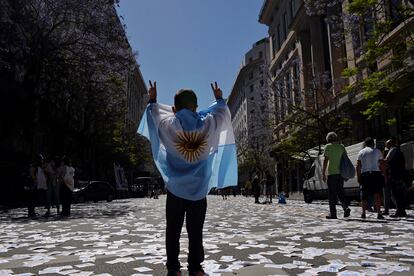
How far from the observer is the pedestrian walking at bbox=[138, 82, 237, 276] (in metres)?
3.68

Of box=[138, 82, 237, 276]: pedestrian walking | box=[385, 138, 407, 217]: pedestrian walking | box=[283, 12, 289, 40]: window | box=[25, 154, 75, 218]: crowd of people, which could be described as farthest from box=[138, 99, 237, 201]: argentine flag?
box=[283, 12, 289, 40]: window

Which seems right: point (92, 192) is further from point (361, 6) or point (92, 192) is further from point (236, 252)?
point (236, 252)

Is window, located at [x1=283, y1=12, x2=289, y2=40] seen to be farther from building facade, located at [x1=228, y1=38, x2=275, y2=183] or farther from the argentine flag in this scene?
the argentine flag

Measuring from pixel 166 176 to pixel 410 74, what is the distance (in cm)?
1399

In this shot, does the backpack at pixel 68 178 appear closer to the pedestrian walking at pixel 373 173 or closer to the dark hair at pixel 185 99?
the pedestrian walking at pixel 373 173

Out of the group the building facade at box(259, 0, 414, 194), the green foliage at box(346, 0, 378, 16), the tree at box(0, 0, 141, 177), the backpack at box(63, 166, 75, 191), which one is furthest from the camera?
the tree at box(0, 0, 141, 177)

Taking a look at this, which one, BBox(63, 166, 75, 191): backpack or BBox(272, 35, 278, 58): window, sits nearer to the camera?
BBox(63, 166, 75, 191): backpack

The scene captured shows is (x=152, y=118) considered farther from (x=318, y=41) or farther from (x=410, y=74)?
(x=318, y=41)

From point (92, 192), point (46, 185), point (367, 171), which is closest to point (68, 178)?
point (46, 185)

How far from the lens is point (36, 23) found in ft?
70.5

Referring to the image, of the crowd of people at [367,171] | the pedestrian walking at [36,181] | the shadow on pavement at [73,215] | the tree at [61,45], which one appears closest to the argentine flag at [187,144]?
the crowd of people at [367,171]

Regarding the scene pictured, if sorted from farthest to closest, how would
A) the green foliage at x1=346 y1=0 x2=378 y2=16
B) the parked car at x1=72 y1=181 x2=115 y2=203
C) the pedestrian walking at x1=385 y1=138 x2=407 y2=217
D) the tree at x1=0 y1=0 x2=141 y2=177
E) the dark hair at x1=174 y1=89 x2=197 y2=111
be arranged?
the parked car at x1=72 y1=181 x2=115 y2=203 → the tree at x1=0 y1=0 x2=141 y2=177 → the green foliage at x1=346 y1=0 x2=378 y2=16 → the pedestrian walking at x1=385 y1=138 x2=407 y2=217 → the dark hair at x1=174 y1=89 x2=197 y2=111

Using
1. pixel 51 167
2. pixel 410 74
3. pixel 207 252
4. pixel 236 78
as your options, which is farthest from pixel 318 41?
pixel 236 78

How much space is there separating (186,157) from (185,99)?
0.55 metres
